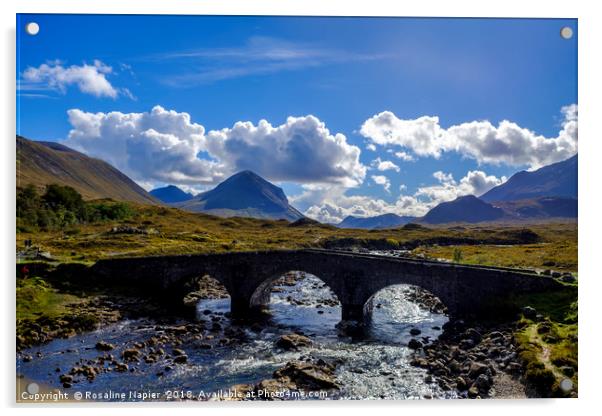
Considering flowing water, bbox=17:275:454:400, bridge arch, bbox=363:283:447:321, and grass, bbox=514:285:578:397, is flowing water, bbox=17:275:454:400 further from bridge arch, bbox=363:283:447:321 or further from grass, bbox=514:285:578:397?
grass, bbox=514:285:578:397

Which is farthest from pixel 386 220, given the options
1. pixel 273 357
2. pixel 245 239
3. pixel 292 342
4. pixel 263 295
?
pixel 245 239

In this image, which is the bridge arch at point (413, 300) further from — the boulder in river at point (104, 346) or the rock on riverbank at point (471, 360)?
the boulder in river at point (104, 346)

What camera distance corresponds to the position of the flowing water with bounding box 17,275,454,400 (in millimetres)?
20547

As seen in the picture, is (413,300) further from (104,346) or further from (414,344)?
(104,346)

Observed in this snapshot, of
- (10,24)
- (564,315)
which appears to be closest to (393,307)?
(564,315)

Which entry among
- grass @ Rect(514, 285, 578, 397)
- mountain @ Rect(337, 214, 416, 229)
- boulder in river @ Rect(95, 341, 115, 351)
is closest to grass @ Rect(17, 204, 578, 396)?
grass @ Rect(514, 285, 578, 397)

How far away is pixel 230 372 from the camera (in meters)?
23.1

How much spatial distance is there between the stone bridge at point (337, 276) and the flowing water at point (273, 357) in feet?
7.11

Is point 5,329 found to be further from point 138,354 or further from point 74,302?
point 74,302

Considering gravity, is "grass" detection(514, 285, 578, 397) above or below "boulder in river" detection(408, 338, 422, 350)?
above

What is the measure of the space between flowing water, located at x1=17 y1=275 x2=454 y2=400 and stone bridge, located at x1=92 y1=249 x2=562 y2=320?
217cm

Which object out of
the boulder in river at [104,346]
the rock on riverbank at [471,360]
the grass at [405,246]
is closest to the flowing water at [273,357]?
the boulder in river at [104,346]

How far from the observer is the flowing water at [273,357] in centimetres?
2055
